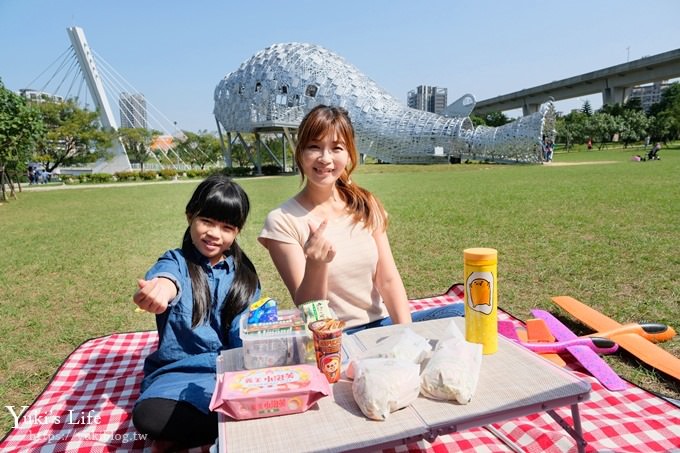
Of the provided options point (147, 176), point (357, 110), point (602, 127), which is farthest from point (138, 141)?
point (602, 127)

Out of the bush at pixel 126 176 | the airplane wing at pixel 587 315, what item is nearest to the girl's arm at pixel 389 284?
the airplane wing at pixel 587 315

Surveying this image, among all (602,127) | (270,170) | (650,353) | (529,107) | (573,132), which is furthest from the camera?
(529,107)

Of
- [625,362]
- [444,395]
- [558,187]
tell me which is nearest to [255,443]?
[444,395]

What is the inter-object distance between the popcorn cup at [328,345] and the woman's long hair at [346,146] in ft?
3.09

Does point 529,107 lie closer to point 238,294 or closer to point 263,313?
point 238,294

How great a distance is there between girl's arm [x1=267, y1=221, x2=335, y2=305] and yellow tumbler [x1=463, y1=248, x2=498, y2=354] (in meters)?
0.51

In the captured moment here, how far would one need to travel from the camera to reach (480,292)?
1.62 metres

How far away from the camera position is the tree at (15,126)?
15.3m

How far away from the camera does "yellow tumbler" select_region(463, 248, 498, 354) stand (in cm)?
156

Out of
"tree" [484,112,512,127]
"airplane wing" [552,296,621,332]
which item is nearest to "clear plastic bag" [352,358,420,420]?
"airplane wing" [552,296,621,332]

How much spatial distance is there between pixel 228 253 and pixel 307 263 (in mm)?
714

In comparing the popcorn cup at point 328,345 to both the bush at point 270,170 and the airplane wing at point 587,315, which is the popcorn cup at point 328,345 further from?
the bush at point 270,170

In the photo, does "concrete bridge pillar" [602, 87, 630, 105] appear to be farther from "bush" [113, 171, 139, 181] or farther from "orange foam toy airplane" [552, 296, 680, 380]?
"orange foam toy airplane" [552, 296, 680, 380]

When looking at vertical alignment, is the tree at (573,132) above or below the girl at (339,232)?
above
